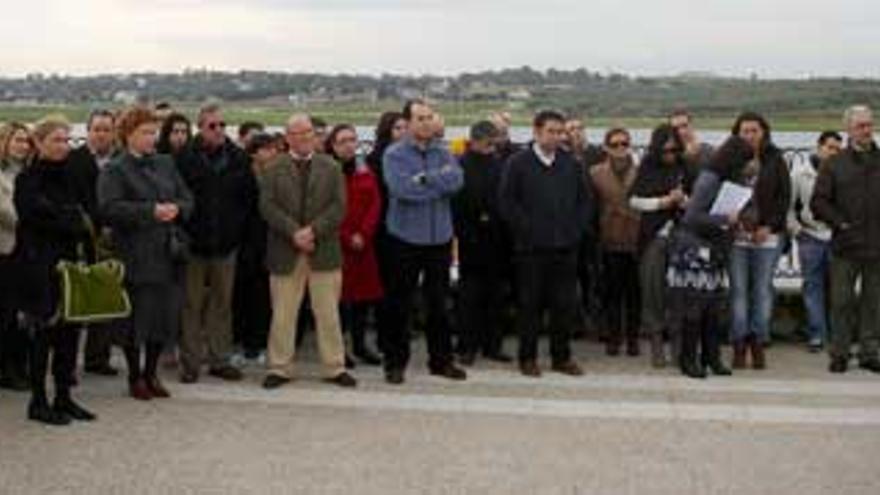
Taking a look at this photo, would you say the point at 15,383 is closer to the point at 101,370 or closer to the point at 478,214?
the point at 101,370

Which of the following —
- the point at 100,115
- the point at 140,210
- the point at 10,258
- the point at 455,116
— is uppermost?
the point at 100,115

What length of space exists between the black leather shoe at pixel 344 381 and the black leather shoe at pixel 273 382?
0.34 m

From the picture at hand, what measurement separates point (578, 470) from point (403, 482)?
926mm

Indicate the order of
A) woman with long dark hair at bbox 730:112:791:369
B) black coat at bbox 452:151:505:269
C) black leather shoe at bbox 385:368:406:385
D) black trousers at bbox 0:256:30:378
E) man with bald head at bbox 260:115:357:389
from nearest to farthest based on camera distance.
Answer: black trousers at bbox 0:256:30:378
man with bald head at bbox 260:115:357:389
black leather shoe at bbox 385:368:406:385
woman with long dark hair at bbox 730:112:791:369
black coat at bbox 452:151:505:269

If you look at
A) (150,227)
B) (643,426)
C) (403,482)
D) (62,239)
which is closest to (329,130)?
(150,227)

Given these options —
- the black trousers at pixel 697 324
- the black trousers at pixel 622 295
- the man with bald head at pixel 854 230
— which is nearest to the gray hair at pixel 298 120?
the black trousers at pixel 622 295

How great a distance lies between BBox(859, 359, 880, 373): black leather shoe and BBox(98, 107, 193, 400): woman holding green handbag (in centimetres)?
495

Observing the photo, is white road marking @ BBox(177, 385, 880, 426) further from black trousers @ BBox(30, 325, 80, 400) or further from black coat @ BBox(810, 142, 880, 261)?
black coat @ BBox(810, 142, 880, 261)

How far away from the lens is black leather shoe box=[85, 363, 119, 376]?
33.9 ft

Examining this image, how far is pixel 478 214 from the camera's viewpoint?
436 inches

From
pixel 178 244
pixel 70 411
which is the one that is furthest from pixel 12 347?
pixel 178 244

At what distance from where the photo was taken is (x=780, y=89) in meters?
16.0

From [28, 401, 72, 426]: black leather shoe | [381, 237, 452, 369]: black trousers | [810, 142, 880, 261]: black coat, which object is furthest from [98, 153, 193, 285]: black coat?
[810, 142, 880, 261]: black coat

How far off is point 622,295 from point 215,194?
3261mm
